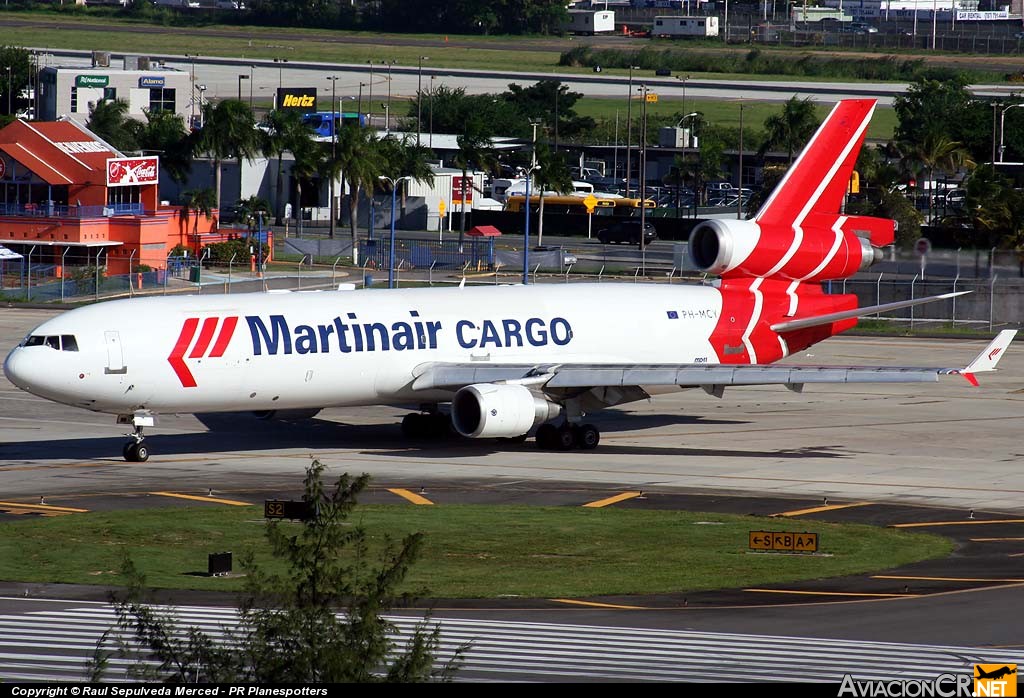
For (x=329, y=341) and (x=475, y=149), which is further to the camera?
(x=475, y=149)

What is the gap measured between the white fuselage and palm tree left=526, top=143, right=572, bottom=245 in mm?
85421

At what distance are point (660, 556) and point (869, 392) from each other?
109 ft

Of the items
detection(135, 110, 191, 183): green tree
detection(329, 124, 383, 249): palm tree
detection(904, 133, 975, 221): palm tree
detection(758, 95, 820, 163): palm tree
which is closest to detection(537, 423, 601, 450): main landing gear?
detection(329, 124, 383, 249): palm tree

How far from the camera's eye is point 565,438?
50531 millimetres

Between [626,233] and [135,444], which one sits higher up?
[626,233]

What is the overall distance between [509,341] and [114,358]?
1341 centimetres

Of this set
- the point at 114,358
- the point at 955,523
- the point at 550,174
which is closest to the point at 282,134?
the point at 550,174

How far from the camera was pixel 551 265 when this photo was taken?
11656 cm

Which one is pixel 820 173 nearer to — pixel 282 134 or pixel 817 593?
pixel 817 593

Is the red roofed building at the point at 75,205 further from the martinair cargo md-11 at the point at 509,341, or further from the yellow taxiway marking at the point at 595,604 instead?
the yellow taxiway marking at the point at 595,604

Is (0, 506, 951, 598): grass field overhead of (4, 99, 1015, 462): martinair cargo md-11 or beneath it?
beneath

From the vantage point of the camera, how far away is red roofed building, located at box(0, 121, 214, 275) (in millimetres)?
106500

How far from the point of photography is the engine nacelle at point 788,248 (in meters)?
55.6

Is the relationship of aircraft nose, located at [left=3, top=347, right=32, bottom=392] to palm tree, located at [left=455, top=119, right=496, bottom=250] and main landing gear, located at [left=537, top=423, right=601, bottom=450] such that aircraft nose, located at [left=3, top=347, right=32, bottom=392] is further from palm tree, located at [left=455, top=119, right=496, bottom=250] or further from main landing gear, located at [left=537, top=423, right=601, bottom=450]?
palm tree, located at [left=455, top=119, right=496, bottom=250]
